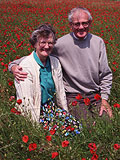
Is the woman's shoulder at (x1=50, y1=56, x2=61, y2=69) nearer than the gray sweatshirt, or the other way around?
the woman's shoulder at (x1=50, y1=56, x2=61, y2=69)

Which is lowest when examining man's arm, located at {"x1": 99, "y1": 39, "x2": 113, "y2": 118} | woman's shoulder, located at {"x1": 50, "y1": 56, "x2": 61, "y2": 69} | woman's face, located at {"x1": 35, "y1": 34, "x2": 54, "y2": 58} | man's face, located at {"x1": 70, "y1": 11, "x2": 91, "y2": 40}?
man's arm, located at {"x1": 99, "y1": 39, "x2": 113, "y2": 118}

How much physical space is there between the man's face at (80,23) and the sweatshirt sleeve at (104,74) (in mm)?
324

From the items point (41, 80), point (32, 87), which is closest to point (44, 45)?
point (41, 80)

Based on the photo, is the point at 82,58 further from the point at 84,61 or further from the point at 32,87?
the point at 32,87

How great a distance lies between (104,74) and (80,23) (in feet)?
2.64

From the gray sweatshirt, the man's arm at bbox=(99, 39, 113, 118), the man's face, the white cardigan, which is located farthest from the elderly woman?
the man's arm at bbox=(99, 39, 113, 118)

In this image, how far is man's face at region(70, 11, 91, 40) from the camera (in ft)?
9.02

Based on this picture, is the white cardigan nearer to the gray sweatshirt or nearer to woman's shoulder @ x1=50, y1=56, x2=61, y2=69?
woman's shoulder @ x1=50, y1=56, x2=61, y2=69

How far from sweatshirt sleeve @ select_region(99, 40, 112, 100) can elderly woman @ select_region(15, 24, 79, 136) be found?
0.62 meters

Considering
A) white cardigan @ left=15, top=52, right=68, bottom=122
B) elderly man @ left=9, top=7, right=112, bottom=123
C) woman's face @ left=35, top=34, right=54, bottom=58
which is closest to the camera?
white cardigan @ left=15, top=52, right=68, bottom=122

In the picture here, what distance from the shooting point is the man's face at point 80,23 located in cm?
275

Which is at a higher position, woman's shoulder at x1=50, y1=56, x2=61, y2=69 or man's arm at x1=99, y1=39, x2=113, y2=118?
woman's shoulder at x1=50, y1=56, x2=61, y2=69

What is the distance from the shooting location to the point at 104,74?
2975mm

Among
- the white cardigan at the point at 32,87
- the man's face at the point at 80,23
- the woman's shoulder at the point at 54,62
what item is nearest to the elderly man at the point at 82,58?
the man's face at the point at 80,23
